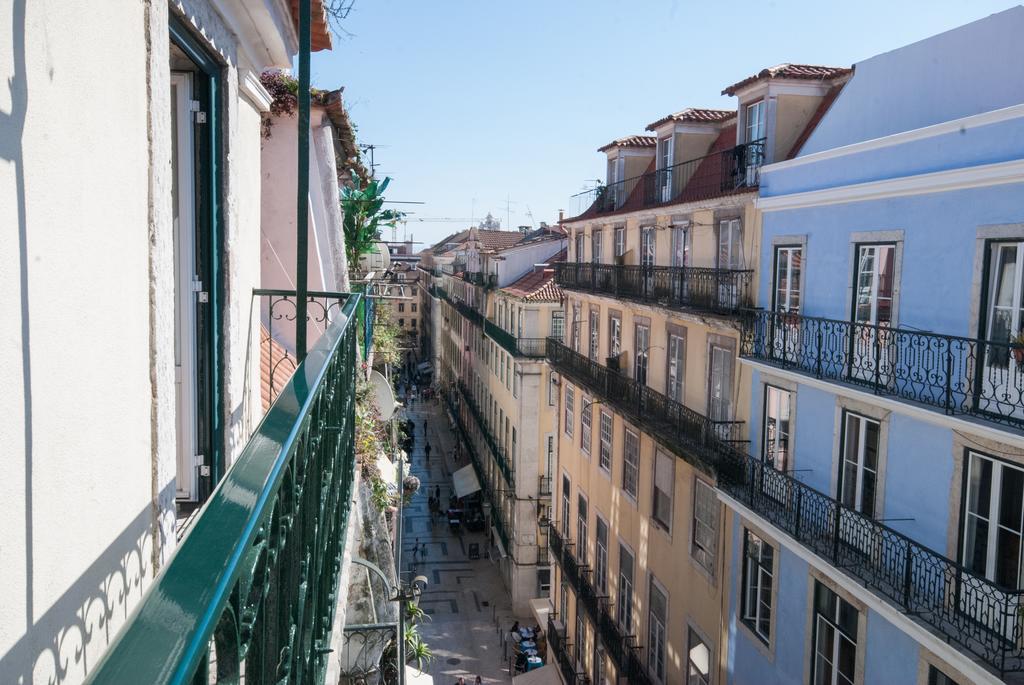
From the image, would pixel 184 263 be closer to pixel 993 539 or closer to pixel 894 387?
pixel 993 539

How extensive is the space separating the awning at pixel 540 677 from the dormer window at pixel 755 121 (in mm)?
16327

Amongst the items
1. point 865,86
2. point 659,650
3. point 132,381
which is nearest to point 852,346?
point 865,86

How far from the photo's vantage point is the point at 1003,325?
9.78 meters

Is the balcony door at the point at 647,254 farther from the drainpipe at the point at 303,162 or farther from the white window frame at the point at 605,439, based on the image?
the drainpipe at the point at 303,162

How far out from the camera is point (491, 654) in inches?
1128

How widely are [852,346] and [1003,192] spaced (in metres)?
3.28

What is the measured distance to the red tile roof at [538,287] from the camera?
3412 cm

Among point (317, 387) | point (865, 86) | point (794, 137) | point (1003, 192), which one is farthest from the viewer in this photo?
point (794, 137)

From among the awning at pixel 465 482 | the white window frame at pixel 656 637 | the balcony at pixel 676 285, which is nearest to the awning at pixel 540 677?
the white window frame at pixel 656 637

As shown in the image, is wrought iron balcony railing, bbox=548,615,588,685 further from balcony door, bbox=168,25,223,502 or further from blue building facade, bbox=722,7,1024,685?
balcony door, bbox=168,25,223,502

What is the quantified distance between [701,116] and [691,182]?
1799 millimetres

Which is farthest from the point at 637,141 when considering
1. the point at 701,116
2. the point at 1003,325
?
the point at 1003,325

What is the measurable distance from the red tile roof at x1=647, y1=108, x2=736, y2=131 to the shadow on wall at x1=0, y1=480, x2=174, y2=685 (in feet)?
60.1

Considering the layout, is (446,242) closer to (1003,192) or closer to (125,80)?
(1003,192)
